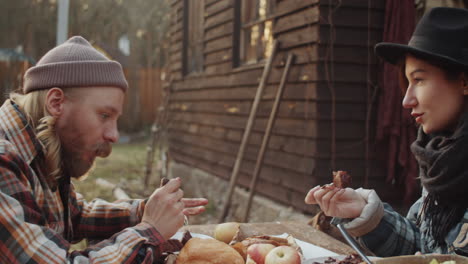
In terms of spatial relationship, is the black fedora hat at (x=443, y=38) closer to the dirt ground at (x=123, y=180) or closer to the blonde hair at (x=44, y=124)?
the blonde hair at (x=44, y=124)

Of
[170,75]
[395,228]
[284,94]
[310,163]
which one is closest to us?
[395,228]

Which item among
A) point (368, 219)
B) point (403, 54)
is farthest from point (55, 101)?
point (403, 54)

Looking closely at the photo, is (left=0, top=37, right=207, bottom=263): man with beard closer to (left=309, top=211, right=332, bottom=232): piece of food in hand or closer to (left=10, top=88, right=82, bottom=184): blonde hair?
(left=10, top=88, right=82, bottom=184): blonde hair

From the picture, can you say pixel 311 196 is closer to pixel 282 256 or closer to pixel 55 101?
pixel 282 256

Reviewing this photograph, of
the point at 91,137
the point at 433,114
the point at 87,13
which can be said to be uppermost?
the point at 87,13

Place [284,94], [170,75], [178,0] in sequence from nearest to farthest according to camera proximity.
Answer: [284,94]
[178,0]
[170,75]

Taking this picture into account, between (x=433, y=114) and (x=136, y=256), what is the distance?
1.15 metres

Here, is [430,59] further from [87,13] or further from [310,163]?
[87,13]

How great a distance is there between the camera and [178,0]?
9.18 meters

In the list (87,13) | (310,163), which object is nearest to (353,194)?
(310,163)

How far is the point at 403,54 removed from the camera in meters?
1.82

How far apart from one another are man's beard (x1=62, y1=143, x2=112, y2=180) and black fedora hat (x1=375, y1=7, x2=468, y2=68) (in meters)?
1.18

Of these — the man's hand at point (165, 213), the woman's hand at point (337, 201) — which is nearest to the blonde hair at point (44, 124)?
the man's hand at point (165, 213)

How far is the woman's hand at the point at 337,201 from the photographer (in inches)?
63.5
